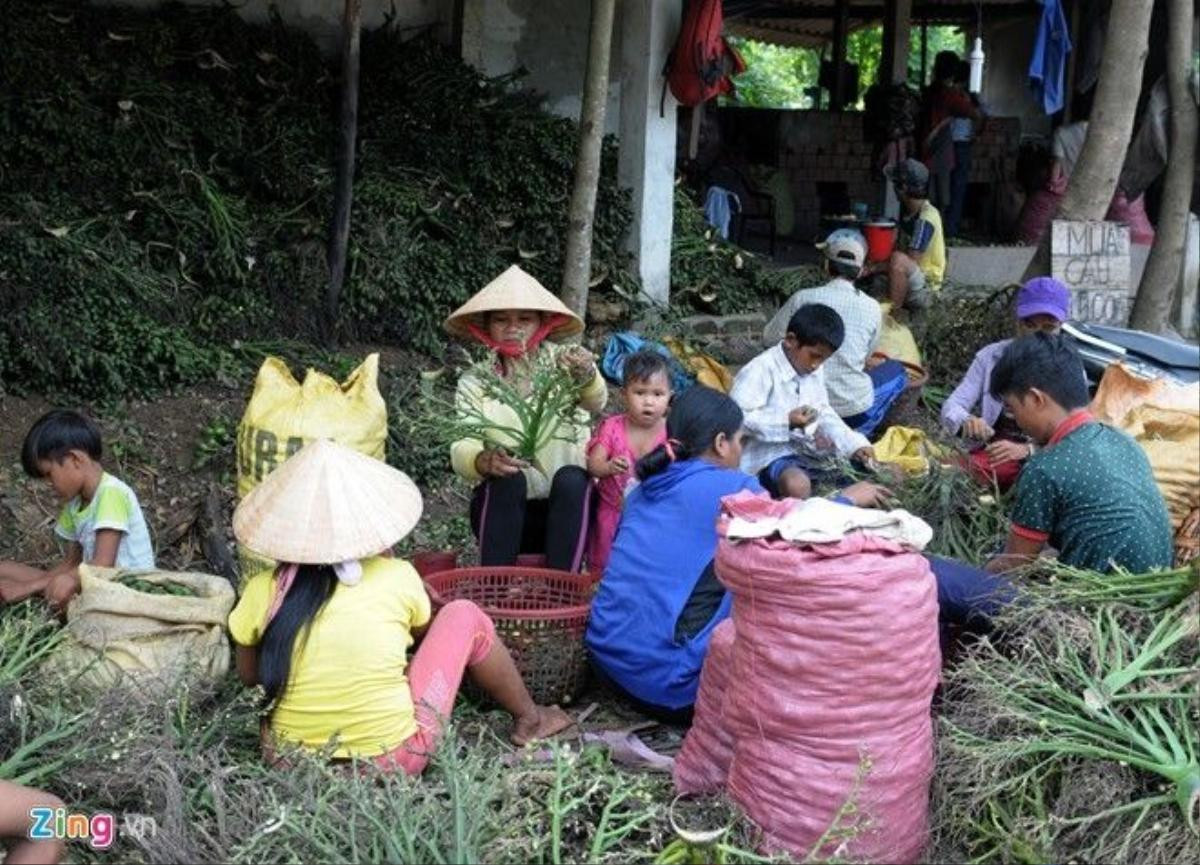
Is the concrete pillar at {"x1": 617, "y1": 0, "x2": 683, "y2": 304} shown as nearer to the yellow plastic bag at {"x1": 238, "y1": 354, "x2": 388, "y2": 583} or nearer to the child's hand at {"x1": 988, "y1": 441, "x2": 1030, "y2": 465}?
the child's hand at {"x1": 988, "y1": 441, "x2": 1030, "y2": 465}

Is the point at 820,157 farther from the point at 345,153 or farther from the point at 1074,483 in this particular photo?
the point at 1074,483

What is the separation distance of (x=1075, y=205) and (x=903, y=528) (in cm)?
499

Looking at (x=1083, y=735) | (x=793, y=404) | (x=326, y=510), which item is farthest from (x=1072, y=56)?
(x=326, y=510)

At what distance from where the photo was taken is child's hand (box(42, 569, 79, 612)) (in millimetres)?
4281

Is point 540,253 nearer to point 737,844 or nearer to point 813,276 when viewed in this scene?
point 813,276

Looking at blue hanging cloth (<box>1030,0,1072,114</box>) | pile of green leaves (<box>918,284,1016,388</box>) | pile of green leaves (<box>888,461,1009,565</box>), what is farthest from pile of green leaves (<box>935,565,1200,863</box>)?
blue hanging cloth (<box>1030,0,1072,114</box>)

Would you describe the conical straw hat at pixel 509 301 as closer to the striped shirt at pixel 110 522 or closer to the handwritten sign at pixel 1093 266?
the striped shirt at pixel 110 522

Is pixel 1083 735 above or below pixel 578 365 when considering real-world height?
below

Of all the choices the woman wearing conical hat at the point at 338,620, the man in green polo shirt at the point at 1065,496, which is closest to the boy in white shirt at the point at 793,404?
the man in green polo shirt at the point at 1065,496

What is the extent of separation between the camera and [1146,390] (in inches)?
187

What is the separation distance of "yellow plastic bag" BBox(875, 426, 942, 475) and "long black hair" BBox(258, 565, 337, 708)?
99.6 inches

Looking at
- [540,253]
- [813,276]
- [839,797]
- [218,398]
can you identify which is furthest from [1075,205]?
[839,797]

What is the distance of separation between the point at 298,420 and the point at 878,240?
487 centimetres

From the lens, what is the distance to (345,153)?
23.2 ft
